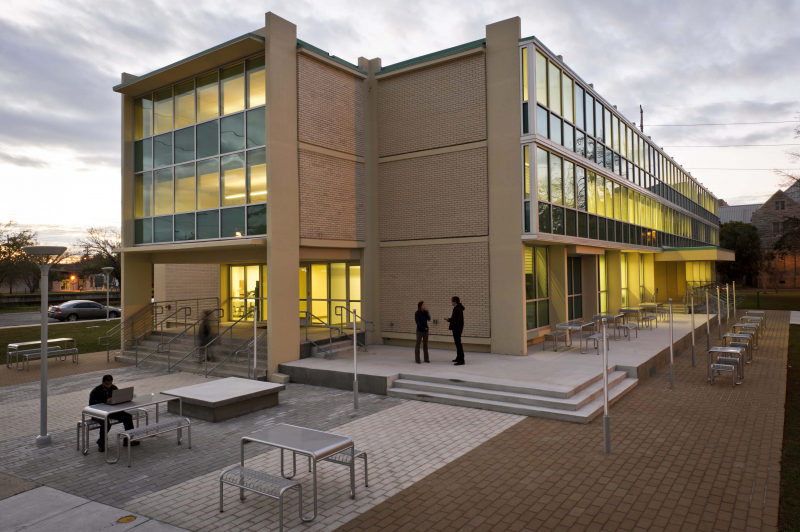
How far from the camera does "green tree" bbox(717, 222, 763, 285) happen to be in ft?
201

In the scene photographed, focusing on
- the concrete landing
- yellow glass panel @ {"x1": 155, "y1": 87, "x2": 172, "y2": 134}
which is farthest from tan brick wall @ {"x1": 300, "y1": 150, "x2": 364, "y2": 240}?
yellow glass panel @ {"x1": 155, "y1": 87, "x2": 172, "y2": 134}

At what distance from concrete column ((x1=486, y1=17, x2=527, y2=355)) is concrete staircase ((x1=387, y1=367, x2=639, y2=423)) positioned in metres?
3.41

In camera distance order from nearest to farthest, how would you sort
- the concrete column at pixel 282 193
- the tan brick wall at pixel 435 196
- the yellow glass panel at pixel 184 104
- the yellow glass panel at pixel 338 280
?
1. the concrete column at pixel 282 193
2. the tan brick wall at pixel 435 196
3. the yellow glass panel at pixel 184 104
4. the yellow glass panel at pixel 338 280

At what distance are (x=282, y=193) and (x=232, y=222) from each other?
1.98 m

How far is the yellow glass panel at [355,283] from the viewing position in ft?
58.8

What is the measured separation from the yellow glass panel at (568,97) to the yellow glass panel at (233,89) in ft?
32.8

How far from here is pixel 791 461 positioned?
703cm

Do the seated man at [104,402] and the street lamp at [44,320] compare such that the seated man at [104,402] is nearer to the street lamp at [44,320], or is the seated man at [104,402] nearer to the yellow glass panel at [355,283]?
the street lamp at [44,320]

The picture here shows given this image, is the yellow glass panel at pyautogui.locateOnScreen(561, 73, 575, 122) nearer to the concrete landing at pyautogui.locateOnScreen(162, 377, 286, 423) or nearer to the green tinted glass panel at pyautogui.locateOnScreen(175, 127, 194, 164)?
the green tinted glass panel at pyautogui.locateOnScreen(175, 127, 194, 164)

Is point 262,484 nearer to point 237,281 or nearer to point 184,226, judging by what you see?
point 184,226

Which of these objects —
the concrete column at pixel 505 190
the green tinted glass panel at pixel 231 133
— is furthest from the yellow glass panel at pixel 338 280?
the concrete column at pixel 505 190

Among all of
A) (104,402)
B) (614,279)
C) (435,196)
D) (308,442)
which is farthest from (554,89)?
(104,402)

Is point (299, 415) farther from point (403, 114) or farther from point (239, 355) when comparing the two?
point (403, 114)

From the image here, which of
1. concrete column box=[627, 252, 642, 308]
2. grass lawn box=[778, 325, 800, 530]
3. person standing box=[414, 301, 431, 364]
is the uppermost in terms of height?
concrete column box=[627, 252, 642, 308]
